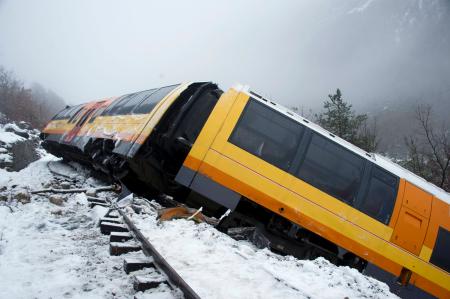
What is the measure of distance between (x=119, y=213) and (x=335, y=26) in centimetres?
19646

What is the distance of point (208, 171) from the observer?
6.48 m

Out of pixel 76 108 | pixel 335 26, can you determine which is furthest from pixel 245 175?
pixel 335 26

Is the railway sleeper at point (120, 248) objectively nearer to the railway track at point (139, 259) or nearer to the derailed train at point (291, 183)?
the railway track at point (139, 259)

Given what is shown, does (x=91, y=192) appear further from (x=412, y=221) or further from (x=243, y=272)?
(x=412, y=221)

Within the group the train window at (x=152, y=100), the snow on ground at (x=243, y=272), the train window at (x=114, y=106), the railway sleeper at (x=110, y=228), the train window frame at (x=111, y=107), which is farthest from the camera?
the train window frame at (x=111, y=107)

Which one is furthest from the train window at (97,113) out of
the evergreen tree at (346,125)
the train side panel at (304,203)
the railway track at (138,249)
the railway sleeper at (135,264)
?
the evergreen tree at (346,125)

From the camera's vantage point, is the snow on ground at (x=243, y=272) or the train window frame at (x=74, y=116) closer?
the snow on ground at (x=243, y=272)

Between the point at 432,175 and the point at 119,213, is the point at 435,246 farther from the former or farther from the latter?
the point at 432,175

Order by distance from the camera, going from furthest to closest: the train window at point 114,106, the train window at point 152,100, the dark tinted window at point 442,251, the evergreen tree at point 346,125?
the evergreen tree at point 346,125 < the train window at point 114,106 < the train window at point 152,100 < the dark tinted window at point 442,251

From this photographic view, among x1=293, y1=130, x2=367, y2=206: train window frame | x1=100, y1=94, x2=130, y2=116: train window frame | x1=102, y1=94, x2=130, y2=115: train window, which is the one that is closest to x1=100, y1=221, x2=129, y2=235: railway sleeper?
Result: x1=293, y1=130, x2=367, y2=206: train window frame

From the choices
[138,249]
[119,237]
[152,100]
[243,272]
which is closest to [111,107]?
[152,100]

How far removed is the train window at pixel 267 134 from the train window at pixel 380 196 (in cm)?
159

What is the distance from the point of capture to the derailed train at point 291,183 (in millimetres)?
6543

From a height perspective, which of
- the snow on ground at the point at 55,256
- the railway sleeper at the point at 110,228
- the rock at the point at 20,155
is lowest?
the rock at the point at 20,155
